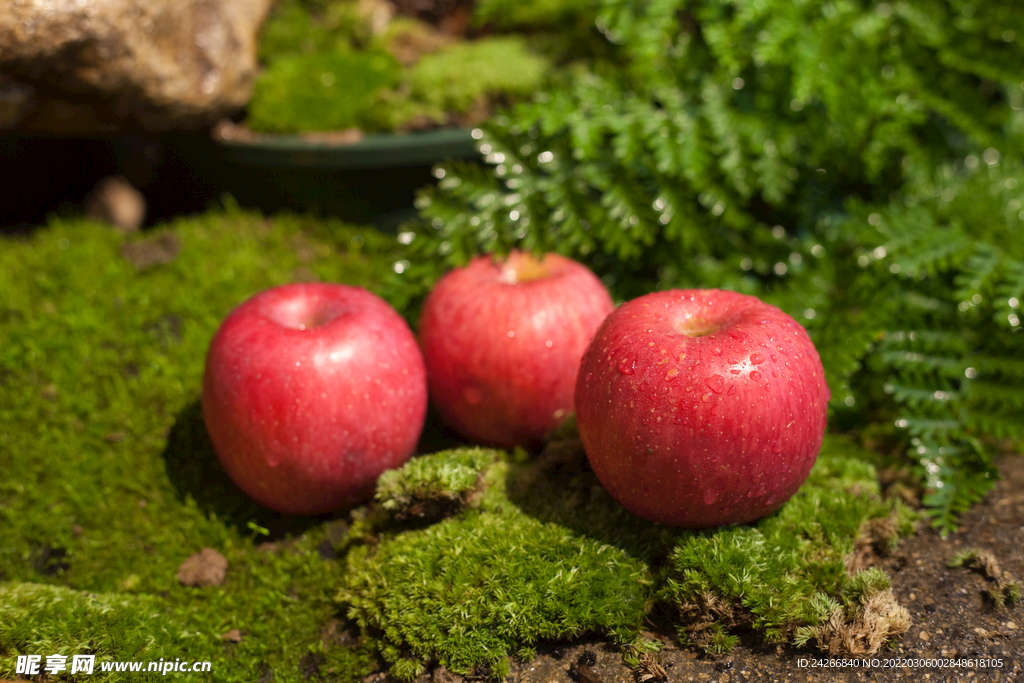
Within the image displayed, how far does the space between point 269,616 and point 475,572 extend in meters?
0.84

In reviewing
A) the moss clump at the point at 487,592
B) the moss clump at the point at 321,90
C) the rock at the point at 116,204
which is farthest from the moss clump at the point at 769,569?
the rock at the point at 116,204

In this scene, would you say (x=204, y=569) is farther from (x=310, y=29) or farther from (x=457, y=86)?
(x=310, y=29)

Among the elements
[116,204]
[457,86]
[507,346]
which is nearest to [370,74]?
[457,86]

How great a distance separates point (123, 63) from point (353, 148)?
1.22m

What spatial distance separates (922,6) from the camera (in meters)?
3.84

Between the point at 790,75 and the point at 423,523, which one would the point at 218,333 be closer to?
the point at 423,523

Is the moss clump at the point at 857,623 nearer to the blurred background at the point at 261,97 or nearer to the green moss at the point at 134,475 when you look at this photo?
the green moss at the point at 134,475

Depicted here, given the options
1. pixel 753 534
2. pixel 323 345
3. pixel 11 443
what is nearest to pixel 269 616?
pixel 323 345

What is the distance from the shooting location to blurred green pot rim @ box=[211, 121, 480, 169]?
159 inches

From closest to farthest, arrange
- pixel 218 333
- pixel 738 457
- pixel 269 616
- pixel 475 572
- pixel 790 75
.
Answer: pixel 738 457, pixel 475 572, pixel 269 616, pixel 218 333, pixel 790 75

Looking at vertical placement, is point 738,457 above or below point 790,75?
below

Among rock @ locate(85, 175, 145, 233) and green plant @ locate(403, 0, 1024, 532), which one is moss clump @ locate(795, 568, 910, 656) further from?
rock @ locate(85, 175, 145, 233)

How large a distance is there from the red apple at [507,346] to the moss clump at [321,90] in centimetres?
176

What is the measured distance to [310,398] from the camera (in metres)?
2.57
